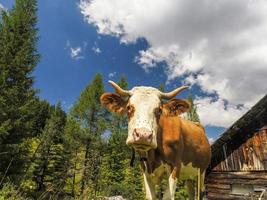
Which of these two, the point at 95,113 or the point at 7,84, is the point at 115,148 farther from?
the point at 7,84

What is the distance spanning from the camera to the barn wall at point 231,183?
11273 mm

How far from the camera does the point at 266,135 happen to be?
11.5m

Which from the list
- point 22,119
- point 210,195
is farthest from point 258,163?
point 22,119

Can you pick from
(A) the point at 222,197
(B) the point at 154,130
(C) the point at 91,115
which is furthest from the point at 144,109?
(C) the point at 91,115

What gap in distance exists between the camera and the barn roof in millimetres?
11352

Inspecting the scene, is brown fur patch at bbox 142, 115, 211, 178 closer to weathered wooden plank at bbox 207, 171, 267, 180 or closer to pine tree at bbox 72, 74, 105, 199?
weathered wooden plank at bbox 207, 171, 267, 180

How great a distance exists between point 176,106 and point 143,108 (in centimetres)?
120

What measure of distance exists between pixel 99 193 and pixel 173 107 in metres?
1.99

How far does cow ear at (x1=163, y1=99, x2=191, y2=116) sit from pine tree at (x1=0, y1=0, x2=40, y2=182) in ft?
41.6

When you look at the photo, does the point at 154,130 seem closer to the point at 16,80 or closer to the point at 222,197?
the point at 222,197

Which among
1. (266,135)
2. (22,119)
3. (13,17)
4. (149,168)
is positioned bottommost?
(149,168)

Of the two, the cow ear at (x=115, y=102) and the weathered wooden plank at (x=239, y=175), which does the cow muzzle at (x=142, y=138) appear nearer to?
the cow ear at (x=115, y=102)

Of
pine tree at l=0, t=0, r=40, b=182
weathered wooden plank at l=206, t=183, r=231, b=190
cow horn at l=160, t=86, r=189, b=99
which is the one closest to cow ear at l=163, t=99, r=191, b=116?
cow horn at l=160, t=86, r=189, b=99

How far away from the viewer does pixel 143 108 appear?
4.16 m
